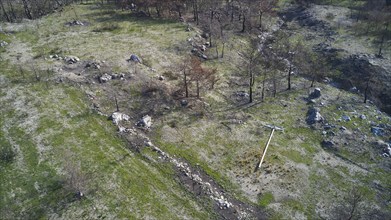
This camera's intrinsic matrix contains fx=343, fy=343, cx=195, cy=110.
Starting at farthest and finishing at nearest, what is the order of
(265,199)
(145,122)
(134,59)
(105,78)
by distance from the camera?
(134,59), (105,78), (145,122), (265,199)

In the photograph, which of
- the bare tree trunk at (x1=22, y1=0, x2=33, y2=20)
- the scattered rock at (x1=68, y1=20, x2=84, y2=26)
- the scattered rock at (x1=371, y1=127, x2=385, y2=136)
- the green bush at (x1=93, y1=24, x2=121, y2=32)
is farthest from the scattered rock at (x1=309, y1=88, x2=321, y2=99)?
the bare tree trunk at (x1=22, y1=0, x2=33, y2=20)

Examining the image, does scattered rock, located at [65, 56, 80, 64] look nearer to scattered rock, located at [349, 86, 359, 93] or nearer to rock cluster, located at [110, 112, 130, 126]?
rock cluster, located at [110, 112, 130, 126]

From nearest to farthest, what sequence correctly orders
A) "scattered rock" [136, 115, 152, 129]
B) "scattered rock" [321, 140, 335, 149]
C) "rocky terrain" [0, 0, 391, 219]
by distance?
"rocky terrain" [0, 0, 391, 219] → "scattered rock" [321, 140, 335, 149] → "scattered rock" [136, 115, 152, 129]

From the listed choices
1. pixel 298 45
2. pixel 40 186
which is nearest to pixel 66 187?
pixel 40 186

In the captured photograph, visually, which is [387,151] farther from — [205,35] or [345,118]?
[205,35]

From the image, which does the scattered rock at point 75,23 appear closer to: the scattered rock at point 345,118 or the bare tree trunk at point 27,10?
the bare tree trunk at point 27,10

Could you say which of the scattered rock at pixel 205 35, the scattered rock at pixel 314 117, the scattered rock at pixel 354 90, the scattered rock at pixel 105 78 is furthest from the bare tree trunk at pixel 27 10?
the scattered rock at pixel 354 90

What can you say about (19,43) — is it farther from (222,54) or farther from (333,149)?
(333,149)

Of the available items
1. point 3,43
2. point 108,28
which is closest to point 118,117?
point 3,43
